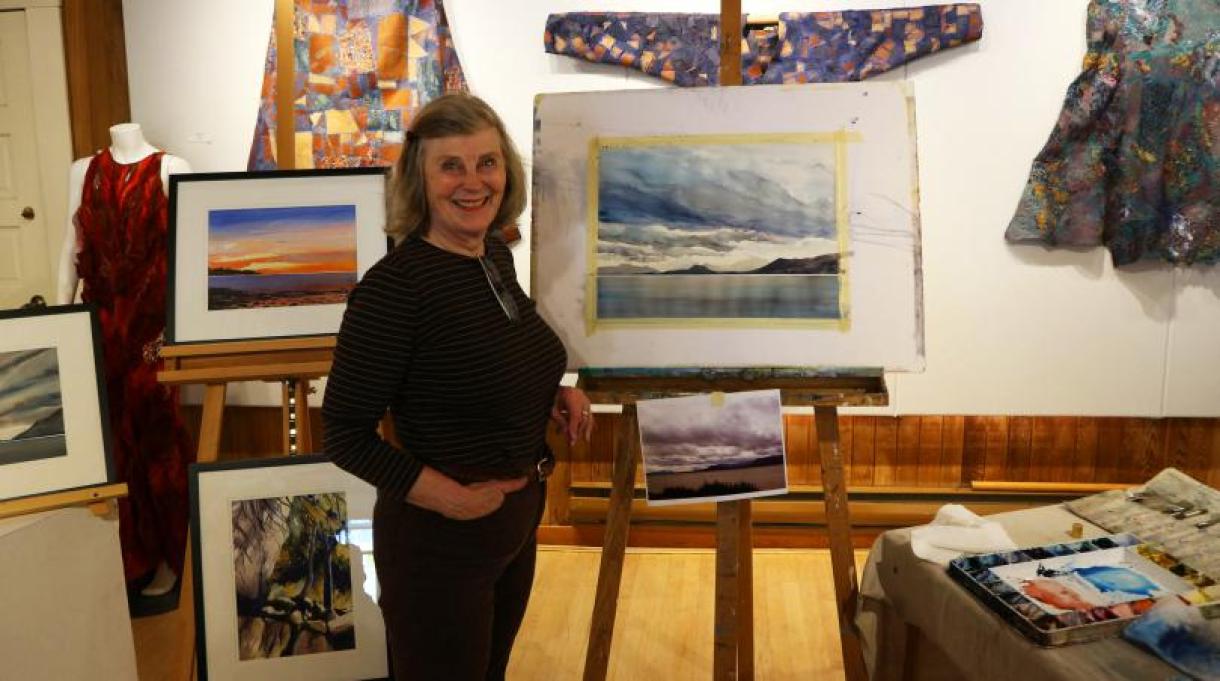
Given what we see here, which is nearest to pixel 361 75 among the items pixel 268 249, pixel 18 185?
pixel 268 249

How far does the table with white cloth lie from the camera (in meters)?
1.26

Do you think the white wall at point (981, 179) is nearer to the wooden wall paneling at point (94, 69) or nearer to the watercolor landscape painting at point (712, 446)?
the wooden wall paneling at point (94, 69)

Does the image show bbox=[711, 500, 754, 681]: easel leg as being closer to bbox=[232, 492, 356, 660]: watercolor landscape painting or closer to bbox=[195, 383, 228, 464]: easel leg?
bbox=[232, 492, 356, 660]: watercolor landscape painting

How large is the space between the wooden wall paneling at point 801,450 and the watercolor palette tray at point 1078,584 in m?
1.31

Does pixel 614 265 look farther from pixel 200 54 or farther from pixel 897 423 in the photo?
pixel 200 54

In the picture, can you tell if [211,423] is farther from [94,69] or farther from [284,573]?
[94,69]

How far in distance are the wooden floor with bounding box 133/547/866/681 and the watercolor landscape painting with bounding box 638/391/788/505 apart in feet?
2.40

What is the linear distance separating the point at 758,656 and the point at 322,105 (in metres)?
1.97

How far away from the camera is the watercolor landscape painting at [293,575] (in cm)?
186

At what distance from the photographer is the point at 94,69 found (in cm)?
277

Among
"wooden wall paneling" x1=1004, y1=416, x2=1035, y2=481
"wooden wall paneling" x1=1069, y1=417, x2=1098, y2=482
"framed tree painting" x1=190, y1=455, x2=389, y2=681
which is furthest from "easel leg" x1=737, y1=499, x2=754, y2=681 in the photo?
"wooden wall paneling" x1=1069, y1=417, x2=1098, y2=482

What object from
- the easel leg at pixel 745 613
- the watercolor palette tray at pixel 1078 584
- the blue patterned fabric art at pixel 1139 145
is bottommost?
the easel leg at pixel 745 613

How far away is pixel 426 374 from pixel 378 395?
0.07 metres

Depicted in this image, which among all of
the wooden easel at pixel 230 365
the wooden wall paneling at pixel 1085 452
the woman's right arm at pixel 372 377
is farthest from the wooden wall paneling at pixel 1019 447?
the woman's right arm at pixel 372 377
